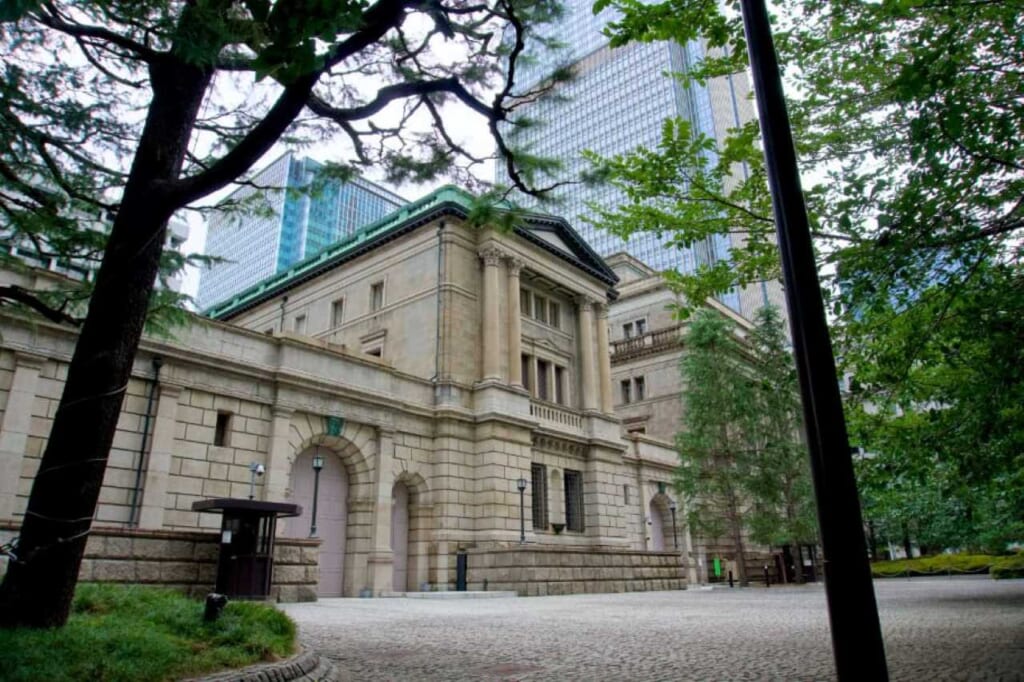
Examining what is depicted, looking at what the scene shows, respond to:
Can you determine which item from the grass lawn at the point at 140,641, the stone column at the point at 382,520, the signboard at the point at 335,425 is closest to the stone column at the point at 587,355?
the stone column at the point at 382,520

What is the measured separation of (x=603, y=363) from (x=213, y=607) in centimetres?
2922

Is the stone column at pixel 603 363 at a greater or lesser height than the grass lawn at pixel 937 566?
greater

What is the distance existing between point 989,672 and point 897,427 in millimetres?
7724

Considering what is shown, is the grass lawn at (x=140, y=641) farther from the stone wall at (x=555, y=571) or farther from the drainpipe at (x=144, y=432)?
the stone wall at (x=555, y=571)

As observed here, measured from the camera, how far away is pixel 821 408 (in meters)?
2.95

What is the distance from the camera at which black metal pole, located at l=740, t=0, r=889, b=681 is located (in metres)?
2.71

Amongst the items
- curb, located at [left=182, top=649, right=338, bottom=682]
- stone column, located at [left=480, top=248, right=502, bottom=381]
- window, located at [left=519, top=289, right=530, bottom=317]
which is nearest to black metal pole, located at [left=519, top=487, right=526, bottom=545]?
stone column, located at [left=480, top=248, right=502, bottom=381]

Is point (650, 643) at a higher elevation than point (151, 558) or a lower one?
lower

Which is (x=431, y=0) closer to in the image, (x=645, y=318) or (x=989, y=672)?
(x=989, y=672)

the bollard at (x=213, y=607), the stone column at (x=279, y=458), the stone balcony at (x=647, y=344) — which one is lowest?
the bollard at (x=213, y=607)

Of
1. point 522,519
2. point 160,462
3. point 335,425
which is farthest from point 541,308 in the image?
point 160,462

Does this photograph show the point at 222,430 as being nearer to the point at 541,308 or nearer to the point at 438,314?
the point at 438,314

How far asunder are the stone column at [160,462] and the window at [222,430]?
1425 millimetres

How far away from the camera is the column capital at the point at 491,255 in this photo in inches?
1159
